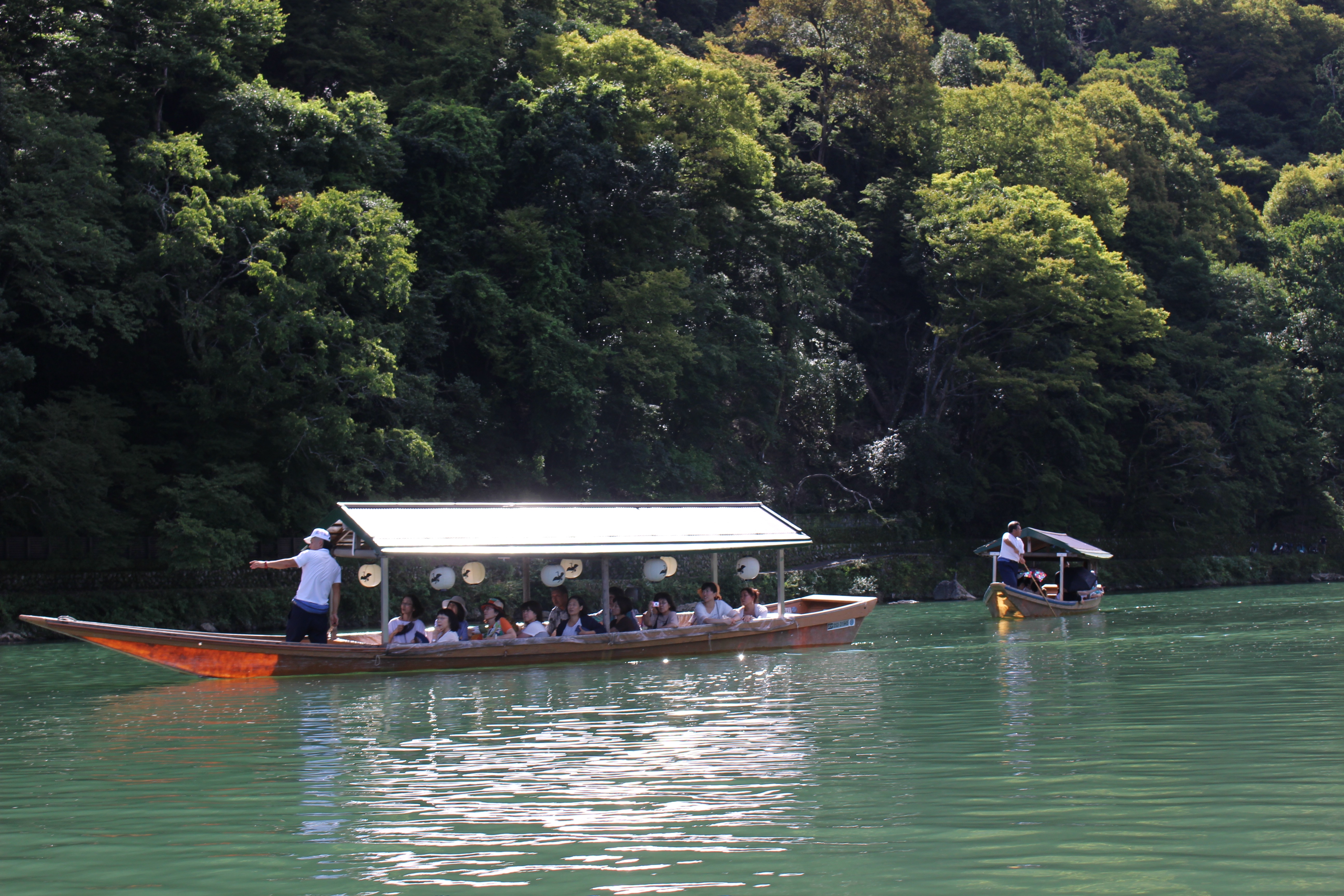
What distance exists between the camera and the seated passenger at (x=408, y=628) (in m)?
18.2

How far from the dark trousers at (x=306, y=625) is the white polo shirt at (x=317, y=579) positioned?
0.18ft

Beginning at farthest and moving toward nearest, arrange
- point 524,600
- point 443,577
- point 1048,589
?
point 1048,589 < point 524,600 < point 443,577

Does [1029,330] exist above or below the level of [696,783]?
above

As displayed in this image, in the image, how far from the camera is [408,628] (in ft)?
59.8

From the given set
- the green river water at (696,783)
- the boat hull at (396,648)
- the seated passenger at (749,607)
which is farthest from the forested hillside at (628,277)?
the green river water at (696,783)

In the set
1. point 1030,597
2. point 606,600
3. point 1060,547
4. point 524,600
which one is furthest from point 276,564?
point 1060,547

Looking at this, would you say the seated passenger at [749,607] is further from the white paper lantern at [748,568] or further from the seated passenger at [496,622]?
→ the seated passenger at [496,622]

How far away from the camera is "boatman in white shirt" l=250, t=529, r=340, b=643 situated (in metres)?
17.2

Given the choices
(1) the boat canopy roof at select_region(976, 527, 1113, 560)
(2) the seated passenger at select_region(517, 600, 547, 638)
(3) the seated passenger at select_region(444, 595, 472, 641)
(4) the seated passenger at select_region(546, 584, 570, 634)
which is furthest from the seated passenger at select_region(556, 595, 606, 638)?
(1) the boat canopy roof at select_region(976, 527, 1113, 560)

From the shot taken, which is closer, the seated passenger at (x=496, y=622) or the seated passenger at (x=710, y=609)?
the seated passenger at (x=496, y=622)

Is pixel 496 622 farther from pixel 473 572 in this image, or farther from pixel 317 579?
pixel 317 579

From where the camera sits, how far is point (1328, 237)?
199 feet

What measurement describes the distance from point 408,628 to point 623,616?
11.1ft

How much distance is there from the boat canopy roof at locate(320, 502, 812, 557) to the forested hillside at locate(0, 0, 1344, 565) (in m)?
11.4
